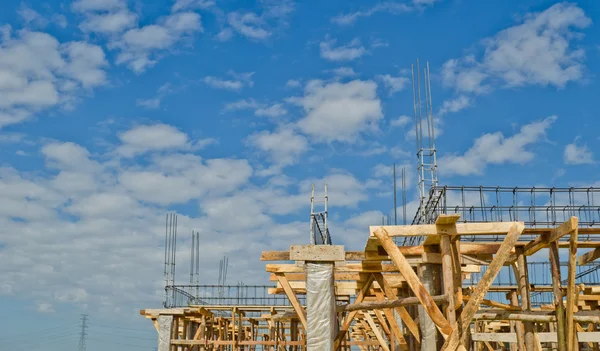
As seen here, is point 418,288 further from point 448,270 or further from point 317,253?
point 317,253

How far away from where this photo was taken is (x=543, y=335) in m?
15.5

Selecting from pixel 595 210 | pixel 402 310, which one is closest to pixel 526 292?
pixel 402 310

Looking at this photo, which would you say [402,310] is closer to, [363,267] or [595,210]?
[363,267]

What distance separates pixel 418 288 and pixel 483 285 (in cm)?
93

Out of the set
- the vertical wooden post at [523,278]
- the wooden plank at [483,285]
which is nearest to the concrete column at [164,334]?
the vertical wooden post at [523,278]

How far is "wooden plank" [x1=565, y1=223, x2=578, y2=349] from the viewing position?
37.3 feet

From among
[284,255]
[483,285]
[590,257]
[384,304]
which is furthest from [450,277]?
A: [590,257]

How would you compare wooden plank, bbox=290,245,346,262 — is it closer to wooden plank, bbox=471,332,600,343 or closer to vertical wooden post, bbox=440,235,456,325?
vertical wooden post, bbox=440,235,456,325

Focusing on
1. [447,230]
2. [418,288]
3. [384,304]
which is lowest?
[384,304]

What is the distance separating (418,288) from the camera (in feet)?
33.0

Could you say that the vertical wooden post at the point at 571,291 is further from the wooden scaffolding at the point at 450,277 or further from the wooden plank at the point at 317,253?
the wooden plank at the point at 317,253

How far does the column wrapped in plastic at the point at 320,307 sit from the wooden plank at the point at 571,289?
4.03 m

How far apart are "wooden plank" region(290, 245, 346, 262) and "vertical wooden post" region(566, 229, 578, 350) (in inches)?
151

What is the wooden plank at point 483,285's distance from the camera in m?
9.82
